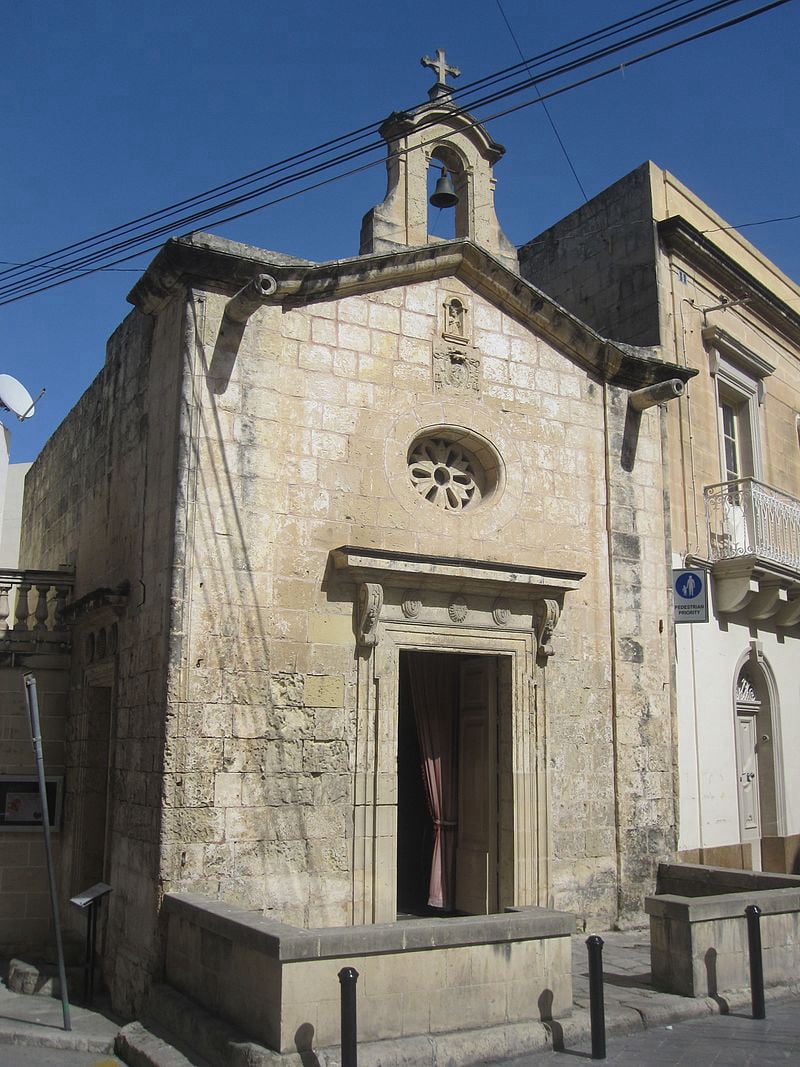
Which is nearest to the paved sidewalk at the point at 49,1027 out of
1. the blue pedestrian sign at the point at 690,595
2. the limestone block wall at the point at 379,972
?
the limestone block wall at the point at 379,972

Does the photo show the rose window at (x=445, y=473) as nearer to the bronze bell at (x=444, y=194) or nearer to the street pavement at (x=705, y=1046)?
the bronze bell at (x=444, y=194)

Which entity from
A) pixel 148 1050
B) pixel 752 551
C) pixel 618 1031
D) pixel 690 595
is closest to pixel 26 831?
pixel 148 1050

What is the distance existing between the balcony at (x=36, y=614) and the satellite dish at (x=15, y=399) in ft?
12.7

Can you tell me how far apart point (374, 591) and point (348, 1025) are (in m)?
3.79

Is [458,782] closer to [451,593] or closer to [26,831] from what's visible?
[451,593]

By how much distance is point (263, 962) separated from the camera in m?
5.70

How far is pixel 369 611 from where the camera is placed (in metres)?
8.37

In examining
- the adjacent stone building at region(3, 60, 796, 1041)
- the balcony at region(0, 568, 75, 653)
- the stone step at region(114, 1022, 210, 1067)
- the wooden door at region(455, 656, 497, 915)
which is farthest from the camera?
the balcony at region(0, 568, 75, 653)

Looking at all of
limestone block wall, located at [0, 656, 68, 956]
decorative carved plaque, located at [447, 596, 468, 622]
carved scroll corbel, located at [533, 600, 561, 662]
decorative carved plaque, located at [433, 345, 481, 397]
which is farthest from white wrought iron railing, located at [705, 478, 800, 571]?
limestone block wall, located at [0, 656, 68, 956]

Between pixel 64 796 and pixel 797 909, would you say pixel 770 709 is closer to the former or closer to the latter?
pixel 797 909

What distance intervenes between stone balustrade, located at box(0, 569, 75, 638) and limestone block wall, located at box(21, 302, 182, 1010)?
215 mm

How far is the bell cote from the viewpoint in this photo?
976cm

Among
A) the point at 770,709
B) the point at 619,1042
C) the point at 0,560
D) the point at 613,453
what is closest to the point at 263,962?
the point at 619,1042

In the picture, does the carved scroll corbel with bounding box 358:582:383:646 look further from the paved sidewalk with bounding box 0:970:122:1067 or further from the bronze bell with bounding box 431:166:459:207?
the bronze bell with bounding box 431:166:459:207
